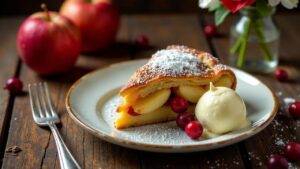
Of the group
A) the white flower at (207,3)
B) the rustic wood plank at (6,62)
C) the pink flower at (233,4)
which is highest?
the pink flower at (233,4)

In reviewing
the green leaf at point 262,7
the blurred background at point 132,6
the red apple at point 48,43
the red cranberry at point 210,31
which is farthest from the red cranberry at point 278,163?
the blurred background at point 132,6

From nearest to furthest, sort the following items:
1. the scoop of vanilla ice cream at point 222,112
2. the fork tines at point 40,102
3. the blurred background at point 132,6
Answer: the scoop of vanilla ice cream at point 222,112
the fork tines at point 40,102
the blurred background at point 132,6

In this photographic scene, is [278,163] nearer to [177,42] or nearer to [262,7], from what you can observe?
[262,7]

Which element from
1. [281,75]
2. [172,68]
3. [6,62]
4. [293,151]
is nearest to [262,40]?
[281,75]

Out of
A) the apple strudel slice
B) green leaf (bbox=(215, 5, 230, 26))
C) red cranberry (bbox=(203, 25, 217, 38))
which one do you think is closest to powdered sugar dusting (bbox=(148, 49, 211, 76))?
the apple strudel slice

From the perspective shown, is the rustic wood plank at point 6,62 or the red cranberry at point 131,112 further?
the rustic wood plank at point 6,62

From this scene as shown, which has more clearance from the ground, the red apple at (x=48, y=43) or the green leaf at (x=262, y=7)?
the green leaf at (x=262, y=7)

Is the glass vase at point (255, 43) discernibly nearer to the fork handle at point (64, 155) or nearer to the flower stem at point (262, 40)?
the flower stem at point (262, 40)
